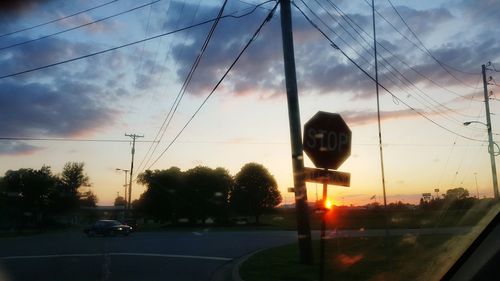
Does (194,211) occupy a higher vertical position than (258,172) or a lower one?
lower

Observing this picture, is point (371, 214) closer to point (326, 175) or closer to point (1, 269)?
point (1, 269)

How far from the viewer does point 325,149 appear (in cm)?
716

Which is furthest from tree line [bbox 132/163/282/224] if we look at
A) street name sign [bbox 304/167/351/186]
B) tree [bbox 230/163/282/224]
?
street name sign [bbox 304/167/351/186]

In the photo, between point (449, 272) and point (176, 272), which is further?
point (176, 272)

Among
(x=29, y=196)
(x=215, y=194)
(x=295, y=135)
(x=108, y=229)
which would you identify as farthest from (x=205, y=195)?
(x=295, y=135)

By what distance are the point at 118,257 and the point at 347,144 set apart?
1278cm

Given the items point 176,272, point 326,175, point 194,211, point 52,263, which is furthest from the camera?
point 194,211

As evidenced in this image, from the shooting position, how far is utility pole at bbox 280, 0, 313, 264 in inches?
533

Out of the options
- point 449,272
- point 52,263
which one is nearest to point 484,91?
point 52,263

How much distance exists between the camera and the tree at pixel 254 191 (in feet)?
214

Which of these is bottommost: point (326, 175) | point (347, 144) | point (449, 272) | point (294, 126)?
point (449, 272)

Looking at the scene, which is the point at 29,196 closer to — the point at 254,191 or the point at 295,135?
the point at 254,191

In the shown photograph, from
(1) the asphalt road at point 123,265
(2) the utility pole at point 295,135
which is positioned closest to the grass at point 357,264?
(2) the utility pole at point 295,135

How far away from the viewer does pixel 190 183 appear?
66.0 m
